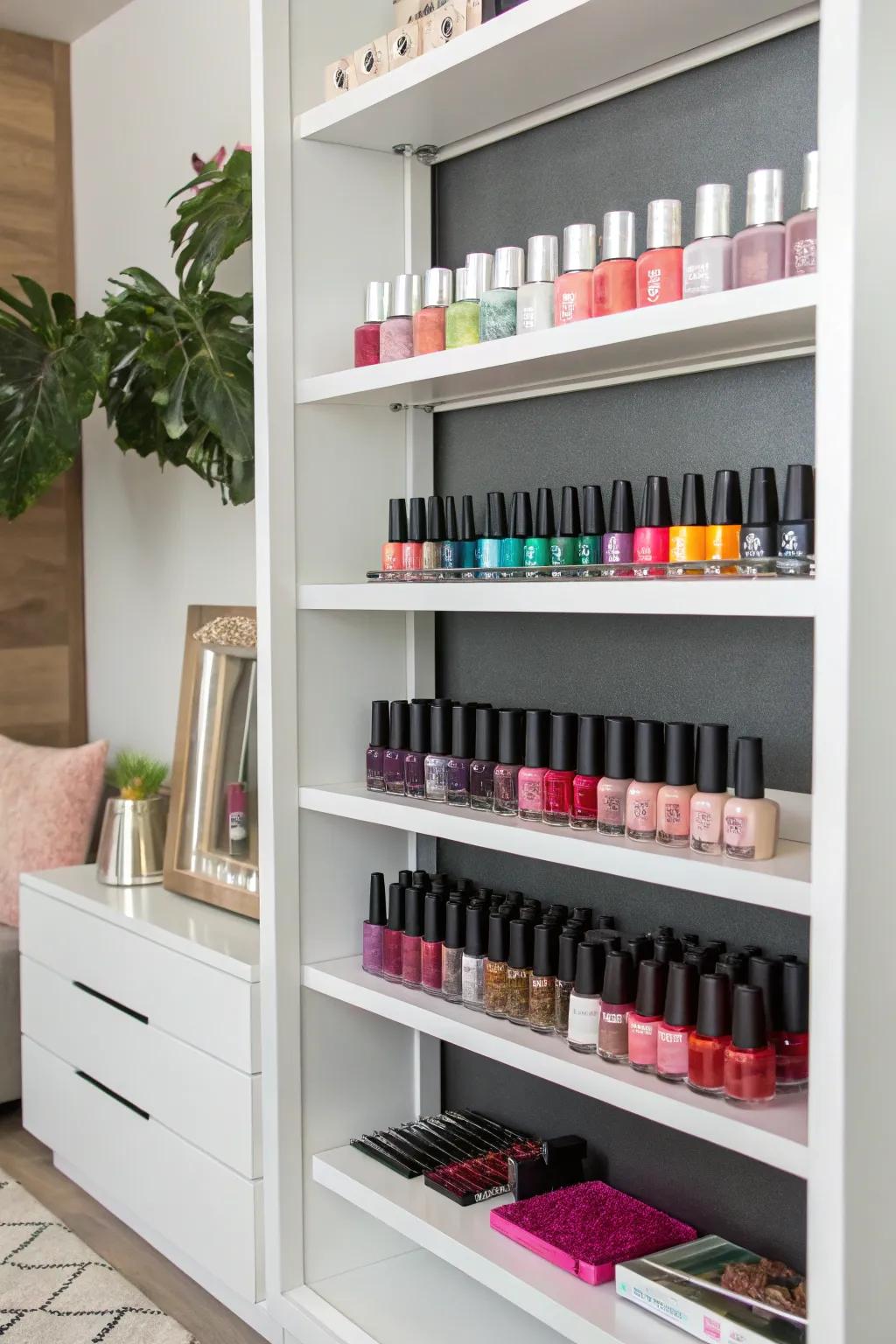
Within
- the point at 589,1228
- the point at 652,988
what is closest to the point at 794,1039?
the point at 652,988

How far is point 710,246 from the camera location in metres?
1.41

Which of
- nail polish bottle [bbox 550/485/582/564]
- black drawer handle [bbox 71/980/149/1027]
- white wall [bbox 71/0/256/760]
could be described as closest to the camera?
nail polish bottle [bbox 550/485/582/564]

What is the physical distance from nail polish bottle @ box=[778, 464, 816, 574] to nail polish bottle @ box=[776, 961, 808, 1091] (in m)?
0.45

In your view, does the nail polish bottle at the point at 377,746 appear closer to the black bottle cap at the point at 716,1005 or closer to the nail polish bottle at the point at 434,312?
the nail polish bottle at the point at 434,312

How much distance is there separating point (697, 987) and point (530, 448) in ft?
2.86

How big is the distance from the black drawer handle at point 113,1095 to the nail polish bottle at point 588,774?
1265 millimetres

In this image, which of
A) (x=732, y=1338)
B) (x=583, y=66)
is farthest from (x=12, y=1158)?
(x=583, y=66)

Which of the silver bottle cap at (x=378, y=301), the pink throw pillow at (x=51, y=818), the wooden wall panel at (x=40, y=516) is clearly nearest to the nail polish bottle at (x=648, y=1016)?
the silver bottle cap at (x=378, y=301)

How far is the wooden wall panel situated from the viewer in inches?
137

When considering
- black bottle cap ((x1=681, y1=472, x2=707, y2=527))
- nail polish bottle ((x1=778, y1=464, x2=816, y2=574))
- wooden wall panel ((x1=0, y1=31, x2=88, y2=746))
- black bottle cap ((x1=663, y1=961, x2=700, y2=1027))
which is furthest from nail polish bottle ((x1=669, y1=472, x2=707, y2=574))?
wooden wall panel ((x1=0, y1=31, x2=88, y2=746))

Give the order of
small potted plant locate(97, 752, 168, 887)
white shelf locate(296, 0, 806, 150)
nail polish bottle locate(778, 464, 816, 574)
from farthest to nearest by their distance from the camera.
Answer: small potted plant locate(97, 752, 168, 887) → white shelf locate(296, 0, 806, 150) → nail polish bottle locate(778, 464, 816, 574)

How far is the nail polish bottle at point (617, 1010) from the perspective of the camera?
1.58 m

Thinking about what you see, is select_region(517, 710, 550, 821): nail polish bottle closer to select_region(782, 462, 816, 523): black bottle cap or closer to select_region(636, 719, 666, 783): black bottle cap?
select_region(636, 719, 666, 783): black bottle cap

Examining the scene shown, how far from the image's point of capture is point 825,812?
4.09ft
